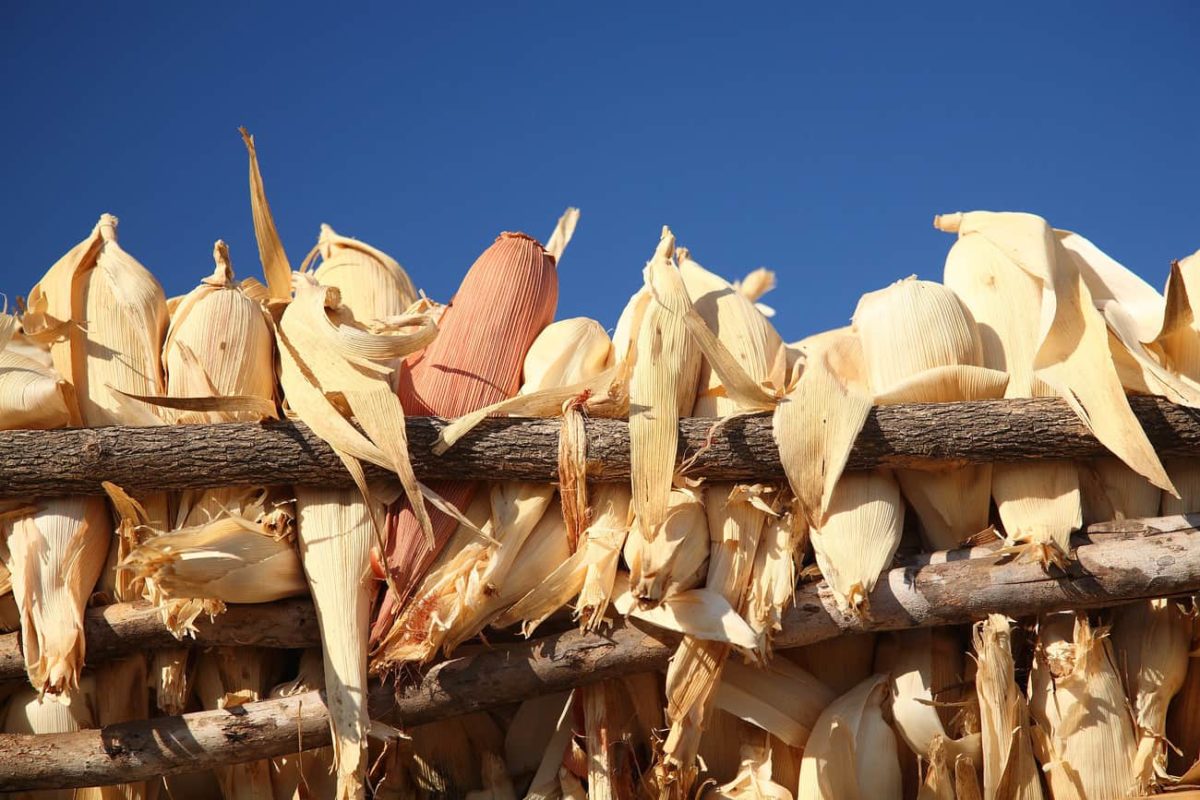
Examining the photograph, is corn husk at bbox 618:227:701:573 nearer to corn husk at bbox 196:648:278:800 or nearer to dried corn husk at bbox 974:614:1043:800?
dried corn husk at bbox 974:614:1043:800

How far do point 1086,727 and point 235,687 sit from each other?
7.18 ft

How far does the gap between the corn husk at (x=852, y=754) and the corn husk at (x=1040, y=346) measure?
0.58 meters

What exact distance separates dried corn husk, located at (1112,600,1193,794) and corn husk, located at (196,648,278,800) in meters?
2.25

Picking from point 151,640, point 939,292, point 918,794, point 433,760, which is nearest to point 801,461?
point 939,292

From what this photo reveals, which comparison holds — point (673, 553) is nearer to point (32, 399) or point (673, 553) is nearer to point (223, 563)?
point (223, 563)

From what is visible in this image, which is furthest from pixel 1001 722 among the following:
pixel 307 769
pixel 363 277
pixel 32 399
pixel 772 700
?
pixel 32 399

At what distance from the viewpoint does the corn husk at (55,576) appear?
2.67m

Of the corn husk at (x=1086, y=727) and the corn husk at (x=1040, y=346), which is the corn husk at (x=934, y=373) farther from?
the corn husk at (x=1086, y=727)

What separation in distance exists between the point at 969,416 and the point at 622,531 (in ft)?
3.01

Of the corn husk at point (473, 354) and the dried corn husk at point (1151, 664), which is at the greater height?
the corn husk at point (473, 354)

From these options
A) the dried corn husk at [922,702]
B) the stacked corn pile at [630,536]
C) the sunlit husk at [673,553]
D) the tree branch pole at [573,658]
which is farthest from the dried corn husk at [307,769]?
the dried corn husk at [922,702]

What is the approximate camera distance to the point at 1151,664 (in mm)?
2879

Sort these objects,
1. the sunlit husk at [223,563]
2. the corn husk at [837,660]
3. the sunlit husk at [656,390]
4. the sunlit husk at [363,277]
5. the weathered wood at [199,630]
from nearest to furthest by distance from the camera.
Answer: the sunlit husk at [223,563] → the sunlit husk at [656,390] → the weathered wood at [199,630] → the corn husk at [837,660] → the sunlit husk at [363,277]

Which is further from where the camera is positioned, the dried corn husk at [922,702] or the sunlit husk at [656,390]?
the dried corn husk at [922,702]
